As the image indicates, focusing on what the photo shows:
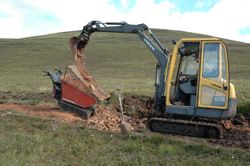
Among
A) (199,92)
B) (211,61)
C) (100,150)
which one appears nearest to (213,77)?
(211,61)

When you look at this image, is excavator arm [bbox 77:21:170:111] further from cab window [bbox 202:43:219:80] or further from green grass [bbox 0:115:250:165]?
green grass [bbox 0:115:250:165]

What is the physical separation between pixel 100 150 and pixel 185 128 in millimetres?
3418

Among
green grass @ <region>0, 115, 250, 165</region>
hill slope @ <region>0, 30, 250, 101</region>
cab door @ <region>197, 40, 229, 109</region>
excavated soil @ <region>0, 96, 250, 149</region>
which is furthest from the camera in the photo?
hill slope @ <region>0, 30, 250, 101</region>

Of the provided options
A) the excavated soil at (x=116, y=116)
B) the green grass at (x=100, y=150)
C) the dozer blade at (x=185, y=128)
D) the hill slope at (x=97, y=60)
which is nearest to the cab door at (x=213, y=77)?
the dozer blade at (x=185, y=128)

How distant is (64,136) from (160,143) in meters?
2.35

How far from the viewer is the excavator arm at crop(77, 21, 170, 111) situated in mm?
12648

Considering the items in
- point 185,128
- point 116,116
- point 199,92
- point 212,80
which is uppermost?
point 212,80

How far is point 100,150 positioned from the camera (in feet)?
29.7

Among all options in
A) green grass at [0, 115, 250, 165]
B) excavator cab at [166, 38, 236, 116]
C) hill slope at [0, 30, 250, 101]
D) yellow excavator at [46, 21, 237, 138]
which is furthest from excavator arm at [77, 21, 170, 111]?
hill slope at [0, 30, 250, 101]

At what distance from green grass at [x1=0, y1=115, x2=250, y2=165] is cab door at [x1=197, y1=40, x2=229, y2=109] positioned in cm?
214

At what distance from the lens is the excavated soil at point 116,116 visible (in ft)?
40.7

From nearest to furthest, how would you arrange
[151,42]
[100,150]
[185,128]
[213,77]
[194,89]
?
[100,150], [213,77], [185,128], [194,89], [151,42]

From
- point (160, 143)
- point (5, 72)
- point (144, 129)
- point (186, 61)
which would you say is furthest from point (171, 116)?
point (5, 72)

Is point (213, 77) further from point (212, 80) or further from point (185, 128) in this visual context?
point (185, 128)
